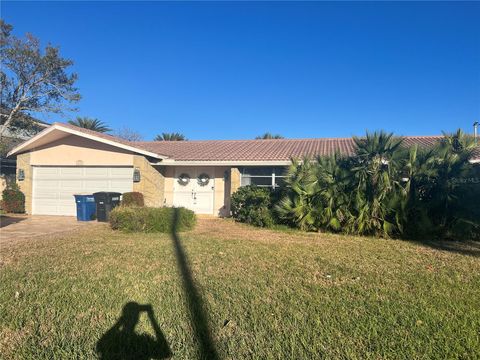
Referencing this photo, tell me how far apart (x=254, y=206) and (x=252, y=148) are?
6.09 m

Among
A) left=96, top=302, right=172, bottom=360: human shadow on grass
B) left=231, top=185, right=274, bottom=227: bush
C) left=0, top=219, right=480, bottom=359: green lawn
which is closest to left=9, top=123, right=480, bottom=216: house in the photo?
left=231, top=185, right=274, bottom=227: bush

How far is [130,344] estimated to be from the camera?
10.8 feet

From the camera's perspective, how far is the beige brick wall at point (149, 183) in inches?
577

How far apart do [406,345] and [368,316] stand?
0.65 meters

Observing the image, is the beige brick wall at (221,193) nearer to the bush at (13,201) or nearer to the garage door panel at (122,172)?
the garage door panel at (122,172)

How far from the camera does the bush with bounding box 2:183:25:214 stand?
15.5 m

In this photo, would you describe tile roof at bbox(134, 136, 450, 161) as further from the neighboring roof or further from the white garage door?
the white garage door

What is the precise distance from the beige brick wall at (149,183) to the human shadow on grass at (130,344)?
11349 millimetres

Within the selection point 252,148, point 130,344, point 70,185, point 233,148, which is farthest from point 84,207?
point 130,344

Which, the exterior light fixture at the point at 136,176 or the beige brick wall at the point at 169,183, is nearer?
the exterior light fixture at the point at 136,176

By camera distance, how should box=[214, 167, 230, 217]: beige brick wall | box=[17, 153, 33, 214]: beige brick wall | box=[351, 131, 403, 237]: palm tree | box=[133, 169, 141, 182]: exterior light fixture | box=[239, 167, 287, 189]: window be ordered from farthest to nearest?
box=[214, 167, 230, 217]: beige brick wall, box=[17, 153, 33, 214]: beige brick wall, box=[239, 167, 287, 189]: window, box=[133, 169, 141, 182]: exterior light fixture, box=[351, 131, 403, 237]: palm tree

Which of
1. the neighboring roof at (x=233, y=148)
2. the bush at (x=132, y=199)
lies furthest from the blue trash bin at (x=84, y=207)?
the neighboring roof at (x=233, y=148)

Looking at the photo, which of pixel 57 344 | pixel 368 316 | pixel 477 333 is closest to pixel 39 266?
pixel 57 344

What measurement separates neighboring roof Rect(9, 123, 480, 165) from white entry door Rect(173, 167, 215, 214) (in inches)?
37.1
